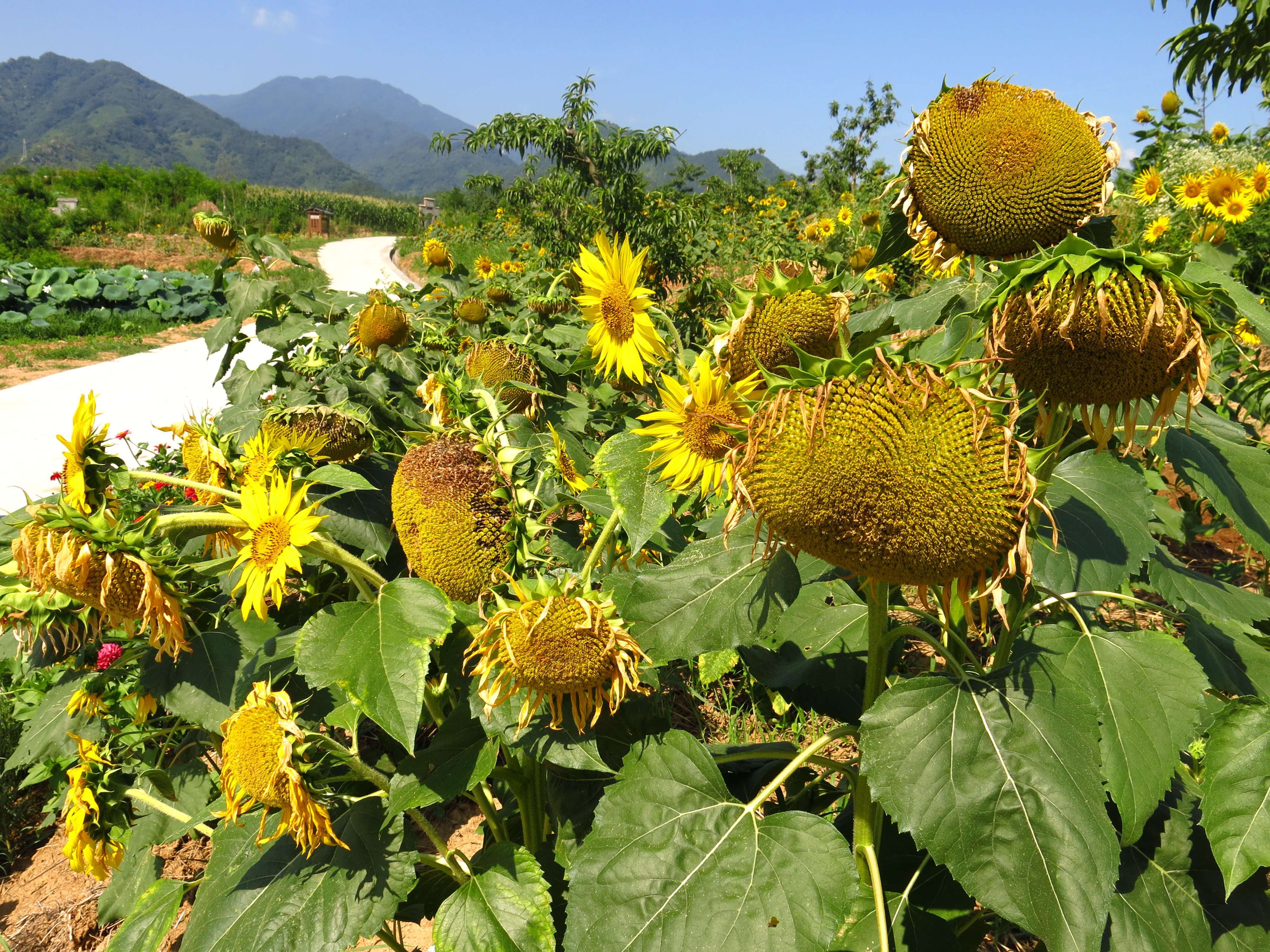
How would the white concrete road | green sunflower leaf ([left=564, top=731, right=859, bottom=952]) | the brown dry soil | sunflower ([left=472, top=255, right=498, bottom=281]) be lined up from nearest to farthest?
1. green sunflower leaf ([left=564, top=731, right=859, bottom=952])
2. the brown dry soil
3. sunflower ([left=472, top=255, right=498, bottom=281])
4. the white concrete road

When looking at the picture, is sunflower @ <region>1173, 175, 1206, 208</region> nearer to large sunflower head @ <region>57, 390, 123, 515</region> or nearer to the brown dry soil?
the brown dry soil

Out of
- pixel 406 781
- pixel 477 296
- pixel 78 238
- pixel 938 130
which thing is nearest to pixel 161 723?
pixel 406 781

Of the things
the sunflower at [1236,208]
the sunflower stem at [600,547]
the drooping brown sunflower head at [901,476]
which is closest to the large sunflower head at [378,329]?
the sunflower stem at [600,547]

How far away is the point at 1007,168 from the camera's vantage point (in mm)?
1113

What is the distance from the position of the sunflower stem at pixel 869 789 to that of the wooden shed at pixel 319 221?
37388 mm

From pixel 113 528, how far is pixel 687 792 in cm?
103

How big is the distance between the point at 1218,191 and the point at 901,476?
15.7 ft

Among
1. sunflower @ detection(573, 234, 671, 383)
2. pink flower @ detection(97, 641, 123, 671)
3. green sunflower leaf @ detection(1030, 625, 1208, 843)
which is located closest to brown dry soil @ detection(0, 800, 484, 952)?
pink flower @ detection(97, 641, 123, 671)

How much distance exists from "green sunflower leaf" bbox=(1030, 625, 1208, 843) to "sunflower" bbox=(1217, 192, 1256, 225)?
428 centimetres

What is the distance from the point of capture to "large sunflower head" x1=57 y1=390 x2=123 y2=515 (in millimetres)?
1293

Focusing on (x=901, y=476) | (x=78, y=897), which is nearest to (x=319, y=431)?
(x=901, y=476)

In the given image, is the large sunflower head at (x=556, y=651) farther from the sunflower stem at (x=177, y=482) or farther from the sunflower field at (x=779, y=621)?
the sunflower stem at (x=177, y=482)

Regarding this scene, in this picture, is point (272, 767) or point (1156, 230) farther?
point (1156, 230)

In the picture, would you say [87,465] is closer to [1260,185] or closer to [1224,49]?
[1260,185]
